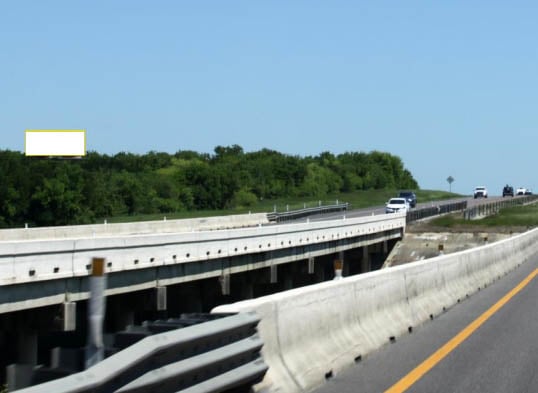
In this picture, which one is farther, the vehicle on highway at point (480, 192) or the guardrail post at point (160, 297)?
the vehicle on highway at point (480, 192)

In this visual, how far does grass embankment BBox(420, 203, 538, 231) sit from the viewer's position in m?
77.2

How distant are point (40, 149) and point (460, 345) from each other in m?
64.6

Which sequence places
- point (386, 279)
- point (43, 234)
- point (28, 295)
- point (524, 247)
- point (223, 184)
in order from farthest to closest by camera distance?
point (223, 184)
point (43, 234)
point (524, 247)
point (28, 295)
point (386, 279)

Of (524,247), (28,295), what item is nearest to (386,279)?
(28,295)

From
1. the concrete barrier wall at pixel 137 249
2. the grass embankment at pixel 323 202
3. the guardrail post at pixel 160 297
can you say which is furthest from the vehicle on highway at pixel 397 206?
the guardrail post at pixel 160 297

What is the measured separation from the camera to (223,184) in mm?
175375

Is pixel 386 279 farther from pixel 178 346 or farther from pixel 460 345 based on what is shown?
pixel 178 346

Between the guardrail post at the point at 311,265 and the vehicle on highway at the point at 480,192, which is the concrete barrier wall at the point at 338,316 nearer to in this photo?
the guardrail post at the point at 311,265

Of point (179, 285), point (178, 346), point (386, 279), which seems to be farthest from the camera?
point (179, 285)

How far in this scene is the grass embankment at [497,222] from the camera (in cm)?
7719

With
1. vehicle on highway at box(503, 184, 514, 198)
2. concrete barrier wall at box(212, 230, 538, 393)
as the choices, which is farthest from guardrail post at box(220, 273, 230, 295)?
vehicle on highway at box(503, 184, 514, 198)

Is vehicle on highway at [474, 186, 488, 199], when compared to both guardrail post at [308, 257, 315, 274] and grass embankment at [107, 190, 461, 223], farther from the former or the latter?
guardrail post at [308, 257, 315, 274]

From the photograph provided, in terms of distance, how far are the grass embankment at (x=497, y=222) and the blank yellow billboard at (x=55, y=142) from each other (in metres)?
26.6

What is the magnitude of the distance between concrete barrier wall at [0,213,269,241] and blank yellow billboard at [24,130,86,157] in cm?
1285
